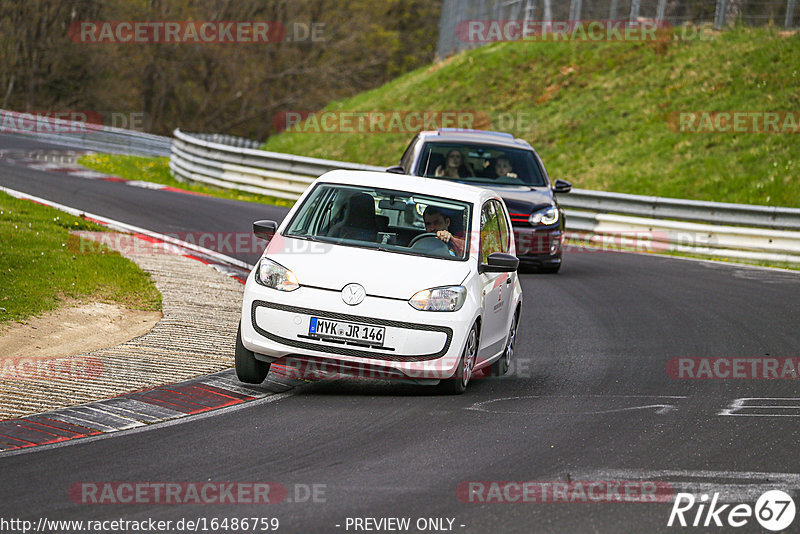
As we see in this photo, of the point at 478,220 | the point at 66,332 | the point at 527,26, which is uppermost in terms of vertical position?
the point at 527,26

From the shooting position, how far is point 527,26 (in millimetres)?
39312

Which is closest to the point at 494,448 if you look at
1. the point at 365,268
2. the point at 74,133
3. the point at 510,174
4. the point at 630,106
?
the point at 365,268

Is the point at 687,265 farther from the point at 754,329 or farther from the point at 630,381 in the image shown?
the point at 630,381

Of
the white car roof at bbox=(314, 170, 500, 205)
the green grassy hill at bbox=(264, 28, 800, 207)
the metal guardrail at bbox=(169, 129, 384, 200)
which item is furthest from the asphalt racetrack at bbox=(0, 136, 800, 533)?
the green grassy hill at bbox=(264, 28, 800, 207)

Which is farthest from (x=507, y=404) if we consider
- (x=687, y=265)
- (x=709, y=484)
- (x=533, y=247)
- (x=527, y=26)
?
(x=527, y=26)

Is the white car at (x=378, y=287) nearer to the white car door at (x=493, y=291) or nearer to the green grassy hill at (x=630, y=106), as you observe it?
the white car door at (x=493, y=291)

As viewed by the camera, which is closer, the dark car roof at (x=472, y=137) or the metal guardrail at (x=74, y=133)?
the dark car roof at (x=472, y=137)

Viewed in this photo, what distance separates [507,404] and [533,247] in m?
7.64

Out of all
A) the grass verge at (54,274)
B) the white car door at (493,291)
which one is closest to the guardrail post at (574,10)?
the grass verge at (54,274)

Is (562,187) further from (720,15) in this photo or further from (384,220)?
(720,15)

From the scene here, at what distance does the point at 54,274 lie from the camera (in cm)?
1227

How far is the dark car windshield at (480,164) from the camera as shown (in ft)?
52.4

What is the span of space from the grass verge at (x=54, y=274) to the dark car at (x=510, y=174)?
4.30 m

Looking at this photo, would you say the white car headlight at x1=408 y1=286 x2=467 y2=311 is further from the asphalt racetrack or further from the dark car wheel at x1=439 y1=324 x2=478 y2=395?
the asphalt racetrack
